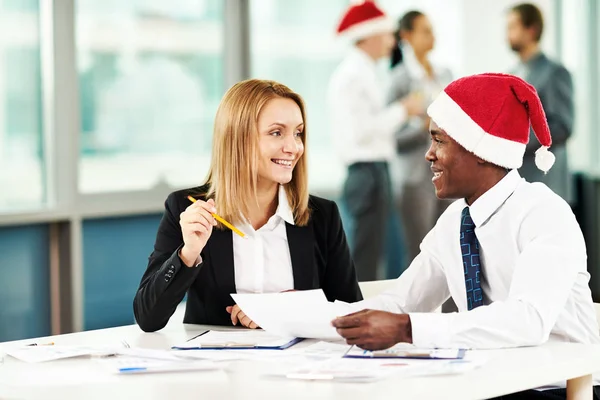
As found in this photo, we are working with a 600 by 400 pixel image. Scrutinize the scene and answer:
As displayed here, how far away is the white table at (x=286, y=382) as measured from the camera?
159 cm

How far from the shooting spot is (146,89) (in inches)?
200

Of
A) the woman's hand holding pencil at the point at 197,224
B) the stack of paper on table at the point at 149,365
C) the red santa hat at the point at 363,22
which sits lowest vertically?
the stack of paper on table at the point at 149,365

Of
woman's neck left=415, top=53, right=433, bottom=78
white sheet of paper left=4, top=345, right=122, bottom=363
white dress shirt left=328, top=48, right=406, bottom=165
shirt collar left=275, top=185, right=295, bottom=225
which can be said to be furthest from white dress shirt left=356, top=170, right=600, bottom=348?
woman's neck left=415, top=53, right=433, bottom=78

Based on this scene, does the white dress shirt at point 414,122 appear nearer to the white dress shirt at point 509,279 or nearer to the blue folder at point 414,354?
the white dress shirt at point 509,279

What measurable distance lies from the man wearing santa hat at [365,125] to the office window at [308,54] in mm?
374

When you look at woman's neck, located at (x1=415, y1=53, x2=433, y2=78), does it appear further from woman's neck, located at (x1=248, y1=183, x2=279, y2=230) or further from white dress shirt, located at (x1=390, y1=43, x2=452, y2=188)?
woman's neck, located at (x1=248, y1=183, x2=279, y2=230)

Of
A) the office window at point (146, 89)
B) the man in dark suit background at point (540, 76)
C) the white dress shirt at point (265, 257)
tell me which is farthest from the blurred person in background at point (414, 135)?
the white dress shirt at point (265, 257)

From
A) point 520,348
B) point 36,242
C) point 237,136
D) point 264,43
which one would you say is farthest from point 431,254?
point 264,43

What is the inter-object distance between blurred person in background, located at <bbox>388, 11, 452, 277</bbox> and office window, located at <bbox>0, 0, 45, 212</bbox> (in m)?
2.17

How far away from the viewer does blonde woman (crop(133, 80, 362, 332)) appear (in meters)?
2.45

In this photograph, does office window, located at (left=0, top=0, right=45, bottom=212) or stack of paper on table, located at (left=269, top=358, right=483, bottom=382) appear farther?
office window, located at (left=0, top=0, right=45, bottom=212)

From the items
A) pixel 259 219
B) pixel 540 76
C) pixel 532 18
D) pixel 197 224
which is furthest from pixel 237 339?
pixel 532 18

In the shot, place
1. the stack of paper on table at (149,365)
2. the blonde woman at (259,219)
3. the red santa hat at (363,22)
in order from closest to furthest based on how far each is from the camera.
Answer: the stack of paper on table at (149,365) < the blonde woman at (259,219) < the red santa hat at (363,22)

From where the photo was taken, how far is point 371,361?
70.0 inches
